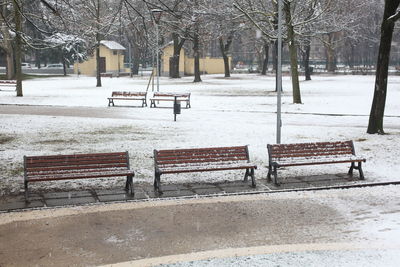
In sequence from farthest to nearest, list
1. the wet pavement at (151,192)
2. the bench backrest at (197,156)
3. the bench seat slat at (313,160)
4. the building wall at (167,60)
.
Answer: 1. the building wall at (167,60)
2. the bench seat slat at (313,160)
3. the bench backrest at (197,156)
4. the wet pavement at (151,192)

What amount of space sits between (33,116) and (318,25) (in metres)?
21.1

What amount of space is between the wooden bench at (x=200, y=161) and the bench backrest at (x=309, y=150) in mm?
637

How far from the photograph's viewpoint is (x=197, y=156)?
34.2 feet

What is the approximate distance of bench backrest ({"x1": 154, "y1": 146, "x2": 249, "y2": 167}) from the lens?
33.2 ft

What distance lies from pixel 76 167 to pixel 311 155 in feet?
15.9

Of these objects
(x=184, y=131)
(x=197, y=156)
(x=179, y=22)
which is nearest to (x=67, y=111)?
(x=184, y=131)

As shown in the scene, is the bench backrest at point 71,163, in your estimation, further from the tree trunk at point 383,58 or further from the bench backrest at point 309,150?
the tree trunk at point 383,58

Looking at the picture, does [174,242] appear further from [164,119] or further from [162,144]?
[164,119]

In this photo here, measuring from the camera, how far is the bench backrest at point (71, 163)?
946cm

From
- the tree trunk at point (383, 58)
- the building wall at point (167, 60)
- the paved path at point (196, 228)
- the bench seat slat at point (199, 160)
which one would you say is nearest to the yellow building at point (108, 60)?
the building wall at point (167, 60)

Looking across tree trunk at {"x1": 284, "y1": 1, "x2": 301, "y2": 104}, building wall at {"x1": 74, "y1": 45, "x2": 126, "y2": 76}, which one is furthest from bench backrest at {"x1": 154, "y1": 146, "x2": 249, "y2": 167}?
building wall at {"x1": 74, "y1": 45, "x2": 126, "y2": 76}

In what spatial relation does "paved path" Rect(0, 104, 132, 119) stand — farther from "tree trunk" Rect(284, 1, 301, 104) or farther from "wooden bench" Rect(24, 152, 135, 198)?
"wooden bench" Rect(24, 152, 135, 198)

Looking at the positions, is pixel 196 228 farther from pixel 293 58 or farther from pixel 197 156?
pixel 293 58

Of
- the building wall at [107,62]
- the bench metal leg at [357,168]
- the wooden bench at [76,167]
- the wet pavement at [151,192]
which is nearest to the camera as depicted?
the wet pavement at [151,192]
